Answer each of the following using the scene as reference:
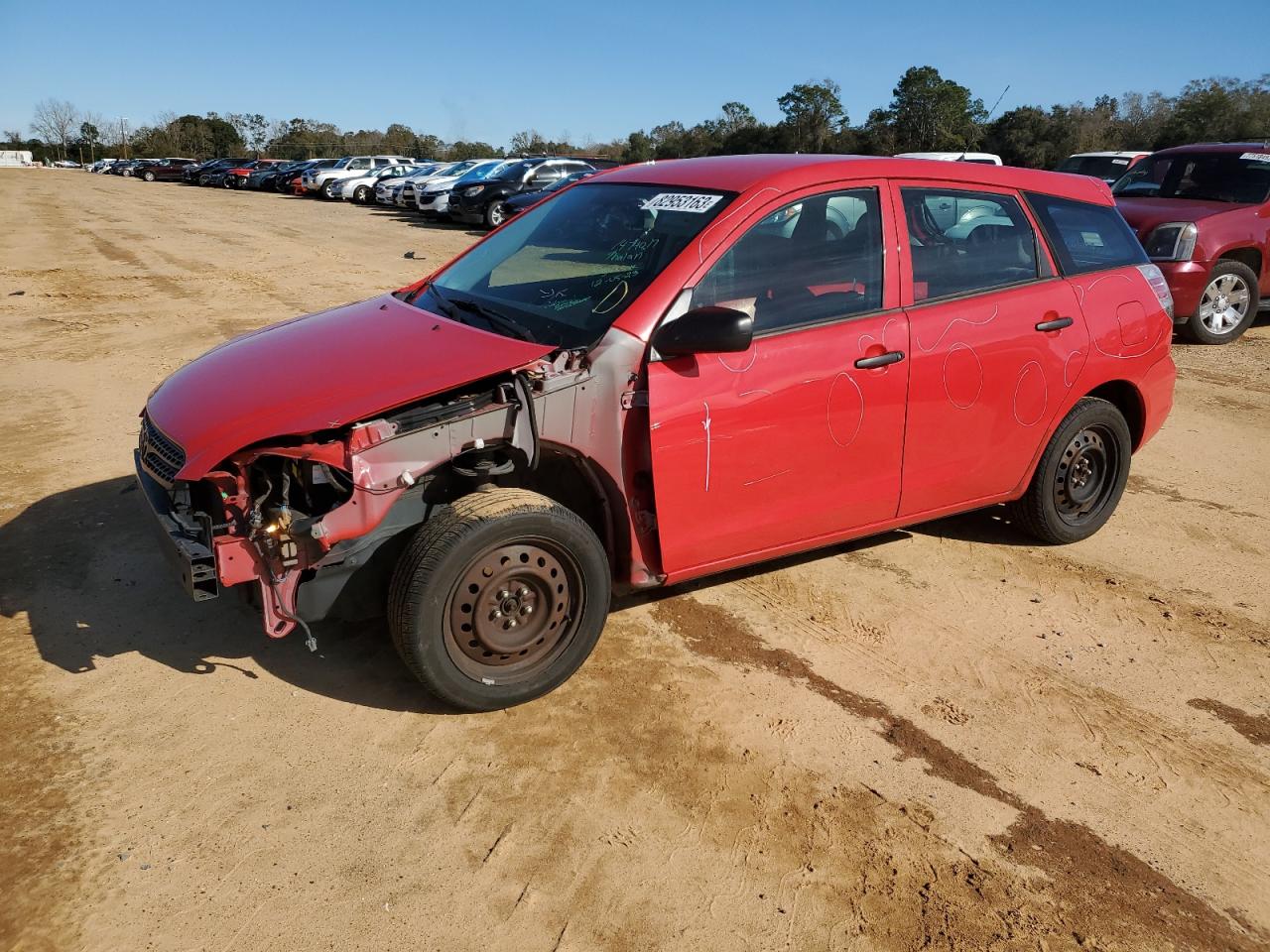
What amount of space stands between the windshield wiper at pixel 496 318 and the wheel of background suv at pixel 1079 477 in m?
2.68

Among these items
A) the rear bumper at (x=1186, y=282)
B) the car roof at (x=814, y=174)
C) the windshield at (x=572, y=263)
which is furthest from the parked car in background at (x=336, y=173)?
the car roof at (x=814, y=174)

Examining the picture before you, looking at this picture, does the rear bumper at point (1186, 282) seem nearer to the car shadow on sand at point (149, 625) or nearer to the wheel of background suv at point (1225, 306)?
the wheel of background suv at point (1225, 306)

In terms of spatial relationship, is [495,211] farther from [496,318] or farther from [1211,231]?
[496,318]

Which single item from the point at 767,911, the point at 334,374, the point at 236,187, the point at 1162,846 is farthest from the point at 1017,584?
the point at 236,187

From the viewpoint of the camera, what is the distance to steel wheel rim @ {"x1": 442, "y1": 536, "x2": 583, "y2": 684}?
3.30m

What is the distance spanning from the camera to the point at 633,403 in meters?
3.46

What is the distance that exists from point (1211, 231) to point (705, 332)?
871 cm

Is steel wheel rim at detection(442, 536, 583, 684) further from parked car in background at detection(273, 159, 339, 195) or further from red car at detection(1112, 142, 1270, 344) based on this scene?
parked car in background at detection(273, 159, 339, 195)

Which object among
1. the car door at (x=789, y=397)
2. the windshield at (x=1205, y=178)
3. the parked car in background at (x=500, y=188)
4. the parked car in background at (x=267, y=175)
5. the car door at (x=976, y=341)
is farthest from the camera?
the parked car in background at (x=267, y=175)

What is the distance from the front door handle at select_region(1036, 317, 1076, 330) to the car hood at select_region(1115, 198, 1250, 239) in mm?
6361

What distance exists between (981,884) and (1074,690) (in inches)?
50.4

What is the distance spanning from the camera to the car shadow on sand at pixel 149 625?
12.2 ft

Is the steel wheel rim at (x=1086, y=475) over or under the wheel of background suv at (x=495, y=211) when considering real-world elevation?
under

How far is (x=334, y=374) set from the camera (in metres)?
3.39
